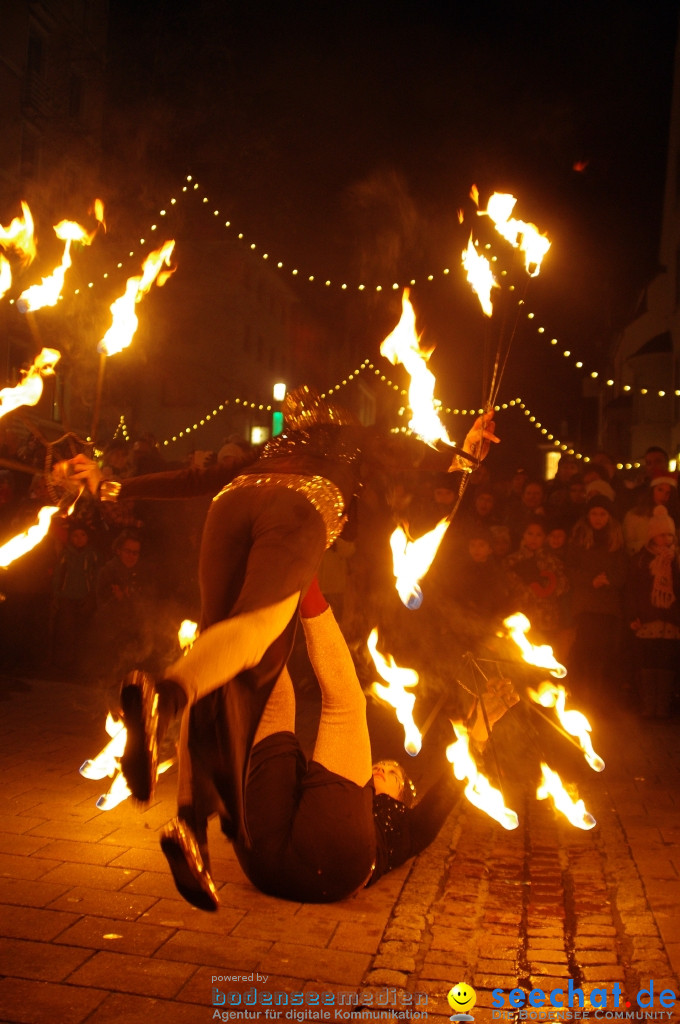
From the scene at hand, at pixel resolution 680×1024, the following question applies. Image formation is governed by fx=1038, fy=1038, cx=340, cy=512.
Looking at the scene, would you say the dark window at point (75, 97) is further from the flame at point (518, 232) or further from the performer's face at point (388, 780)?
the performer's face at point (388, 780)

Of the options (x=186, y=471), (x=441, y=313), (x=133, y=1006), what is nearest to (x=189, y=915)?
(x=133, y=1006)

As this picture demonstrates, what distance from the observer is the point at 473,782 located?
4.70 m

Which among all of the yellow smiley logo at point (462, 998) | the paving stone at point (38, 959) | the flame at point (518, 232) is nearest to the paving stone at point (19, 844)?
the paving stone at point (38, 959)

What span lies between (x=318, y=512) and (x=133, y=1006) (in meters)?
1.70

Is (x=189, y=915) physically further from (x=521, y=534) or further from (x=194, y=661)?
(x=521, y=534)

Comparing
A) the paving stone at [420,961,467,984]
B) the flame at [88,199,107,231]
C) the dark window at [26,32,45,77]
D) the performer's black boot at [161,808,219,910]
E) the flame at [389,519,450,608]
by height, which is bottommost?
the paving stone at [420,961,467,984]

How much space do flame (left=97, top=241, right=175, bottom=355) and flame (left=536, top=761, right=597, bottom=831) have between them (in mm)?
2831

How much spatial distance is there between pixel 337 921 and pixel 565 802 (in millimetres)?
1374

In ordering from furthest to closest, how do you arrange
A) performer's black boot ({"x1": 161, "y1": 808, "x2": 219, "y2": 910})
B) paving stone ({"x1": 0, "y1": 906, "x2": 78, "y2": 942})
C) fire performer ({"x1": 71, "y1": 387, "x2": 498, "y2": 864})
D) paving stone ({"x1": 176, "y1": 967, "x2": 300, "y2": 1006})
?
paving stone ({"x1": 0, "y1": 906, "x2": 78, "y2": 942}) → paving stone ({"x1": 176, "y1": 967, "x2": 300, "y2": 1006}) → performer's black boot ({"x1": 161, "y1": 808, "x2": 219, "y2": 910}) → fire performer ({"x1": 71, "y1": 387, "x2": 498, "y2": 864})

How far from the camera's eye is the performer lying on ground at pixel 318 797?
3.83 m

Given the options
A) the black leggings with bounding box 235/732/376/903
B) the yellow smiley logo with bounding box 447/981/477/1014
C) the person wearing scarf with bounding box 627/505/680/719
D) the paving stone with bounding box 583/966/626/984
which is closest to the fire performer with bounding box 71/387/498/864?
the black leggings with bounding box 235/732/376/903

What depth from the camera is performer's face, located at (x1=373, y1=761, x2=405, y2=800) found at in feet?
14.5

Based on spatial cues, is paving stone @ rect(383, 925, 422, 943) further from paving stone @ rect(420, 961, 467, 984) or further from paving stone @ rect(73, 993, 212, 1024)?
paving stone @ rect(73, 993, 212, 1024)

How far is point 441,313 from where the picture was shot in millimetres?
10898
